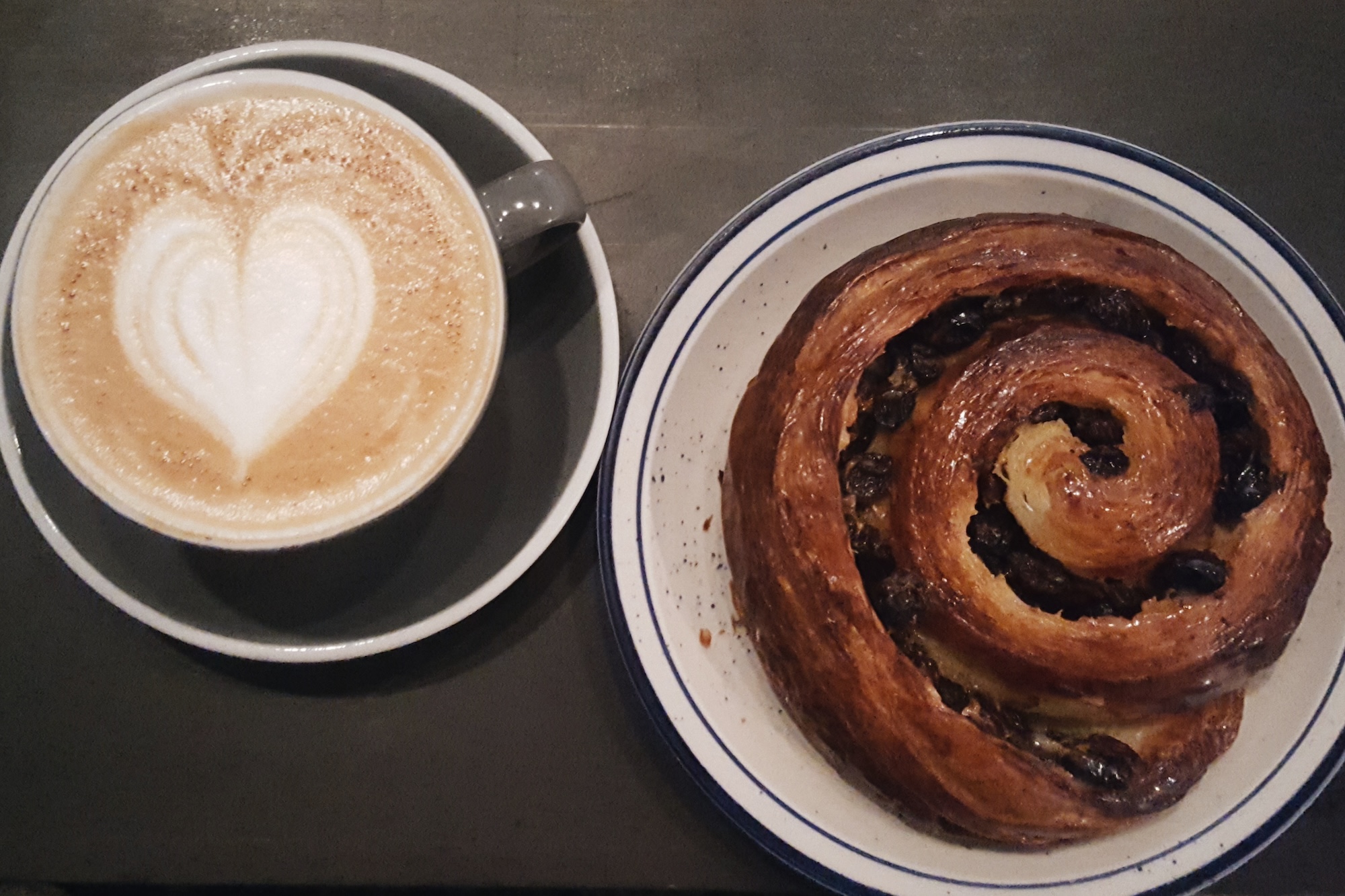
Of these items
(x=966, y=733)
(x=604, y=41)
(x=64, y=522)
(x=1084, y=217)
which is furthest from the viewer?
(x=604, y=41)

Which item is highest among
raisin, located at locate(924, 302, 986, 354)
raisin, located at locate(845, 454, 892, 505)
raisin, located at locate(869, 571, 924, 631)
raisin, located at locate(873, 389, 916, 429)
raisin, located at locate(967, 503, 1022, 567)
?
raisin, located at locate(924, 302, 986, 354)

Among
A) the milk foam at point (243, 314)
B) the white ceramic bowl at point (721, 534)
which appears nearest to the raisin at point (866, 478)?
the white ceramic bowl at point (721, 534)

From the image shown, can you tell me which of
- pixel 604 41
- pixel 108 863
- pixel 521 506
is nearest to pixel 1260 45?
pixel 604 41

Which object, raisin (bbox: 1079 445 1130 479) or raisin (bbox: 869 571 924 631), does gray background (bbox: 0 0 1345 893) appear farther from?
raisin (bbox: 1079 445 1130 479)

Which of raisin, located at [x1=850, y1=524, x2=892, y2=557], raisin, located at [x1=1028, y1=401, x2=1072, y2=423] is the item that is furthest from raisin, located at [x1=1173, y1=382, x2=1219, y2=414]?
raisin, located at [x1=850, y1=524, x2=892, y2=557]

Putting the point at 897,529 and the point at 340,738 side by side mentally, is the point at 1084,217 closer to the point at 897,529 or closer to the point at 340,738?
the point at 897,529

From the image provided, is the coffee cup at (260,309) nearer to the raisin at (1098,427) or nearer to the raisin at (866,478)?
the raisin at (866,478)

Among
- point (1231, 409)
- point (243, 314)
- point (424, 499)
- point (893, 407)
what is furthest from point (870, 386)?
point (243, 314)
